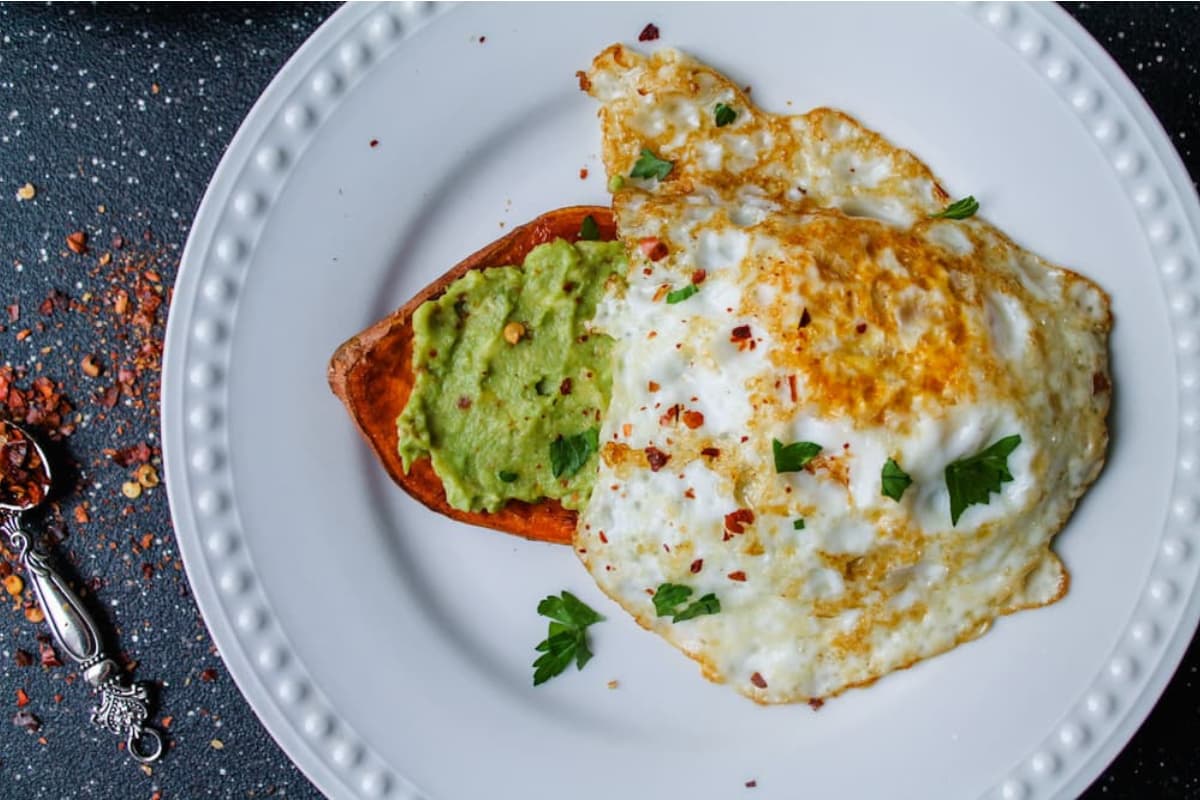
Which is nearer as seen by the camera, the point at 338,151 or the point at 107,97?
the point at 338,151

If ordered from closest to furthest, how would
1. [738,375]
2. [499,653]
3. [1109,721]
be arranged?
[738,375] → [1109,721] → [499,653]

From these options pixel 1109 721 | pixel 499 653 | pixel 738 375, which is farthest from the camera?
pixel 499 653

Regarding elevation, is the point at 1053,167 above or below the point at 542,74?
above

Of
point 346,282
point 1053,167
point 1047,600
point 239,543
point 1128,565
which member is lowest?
point 239,543

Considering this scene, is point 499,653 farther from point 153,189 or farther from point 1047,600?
point 153,189

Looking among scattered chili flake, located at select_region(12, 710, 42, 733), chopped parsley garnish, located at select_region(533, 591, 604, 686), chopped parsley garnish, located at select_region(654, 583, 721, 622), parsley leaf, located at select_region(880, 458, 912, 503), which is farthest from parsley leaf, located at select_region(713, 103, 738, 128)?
scattered chili flake, located at select_region(12, 710, 42, 733)

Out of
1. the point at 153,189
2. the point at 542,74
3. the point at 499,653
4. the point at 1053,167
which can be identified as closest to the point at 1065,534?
the point at 1053,167

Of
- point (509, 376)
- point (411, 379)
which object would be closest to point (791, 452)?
point (509, 376)
